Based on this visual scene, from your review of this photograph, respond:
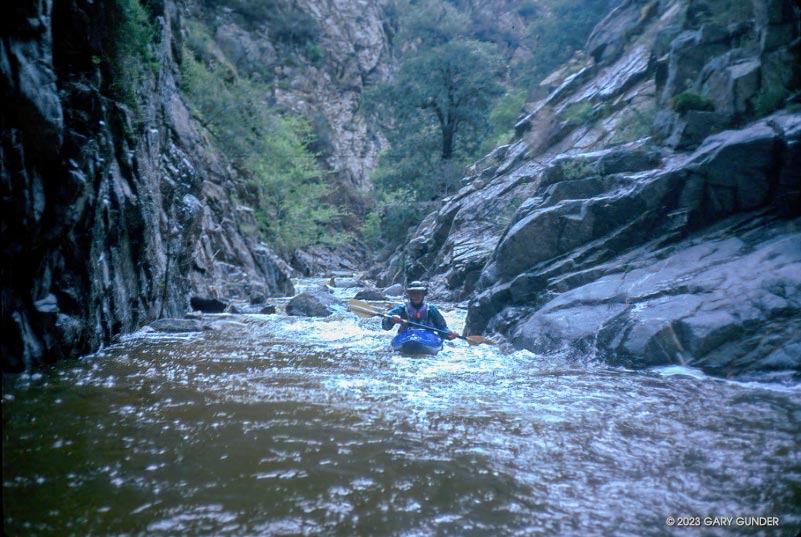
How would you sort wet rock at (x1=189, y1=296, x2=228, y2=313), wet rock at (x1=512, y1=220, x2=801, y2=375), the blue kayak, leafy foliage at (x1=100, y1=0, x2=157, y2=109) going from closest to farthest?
wet rock at (x1=512, y1=220, x2=801, y2=375)
leafy foliage at (x1=100, y1=0, x2=157, y2=109)
the blue kayak
wet rock at (x1=189, y1=296, x2=228, y2=313)

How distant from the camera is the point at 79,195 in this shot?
202 inches

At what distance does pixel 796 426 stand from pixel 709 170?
453 centimetres

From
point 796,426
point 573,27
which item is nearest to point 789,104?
point 796,426

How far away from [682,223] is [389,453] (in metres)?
6.16

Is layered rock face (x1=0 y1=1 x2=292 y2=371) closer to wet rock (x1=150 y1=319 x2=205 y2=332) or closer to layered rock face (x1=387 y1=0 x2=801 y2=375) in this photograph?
wet rock (x1=150 y1=319 x2=205 y2=332)

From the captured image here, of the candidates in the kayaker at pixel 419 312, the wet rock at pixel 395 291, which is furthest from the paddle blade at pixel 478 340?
the wet rock at pixel 395 291

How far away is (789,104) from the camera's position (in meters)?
7.06

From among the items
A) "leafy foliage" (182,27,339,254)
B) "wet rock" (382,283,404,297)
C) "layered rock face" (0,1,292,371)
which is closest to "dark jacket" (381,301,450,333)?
"layered rock face" (0,1,292,371)

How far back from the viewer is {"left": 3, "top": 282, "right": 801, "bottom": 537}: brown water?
7.66ft

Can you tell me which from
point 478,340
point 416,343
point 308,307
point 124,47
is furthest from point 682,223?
point 124,47

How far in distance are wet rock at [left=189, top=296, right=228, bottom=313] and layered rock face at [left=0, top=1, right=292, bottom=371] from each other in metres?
0.54

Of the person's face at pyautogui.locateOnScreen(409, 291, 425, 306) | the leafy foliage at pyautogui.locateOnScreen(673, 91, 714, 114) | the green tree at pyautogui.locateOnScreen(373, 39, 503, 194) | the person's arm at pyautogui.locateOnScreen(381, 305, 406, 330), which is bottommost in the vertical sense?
the person's arm at pyautogui.locateOnScreen(381, 305, 406, 330)

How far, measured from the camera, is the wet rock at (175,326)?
8172 millimetres

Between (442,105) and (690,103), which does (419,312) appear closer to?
(690,103)
